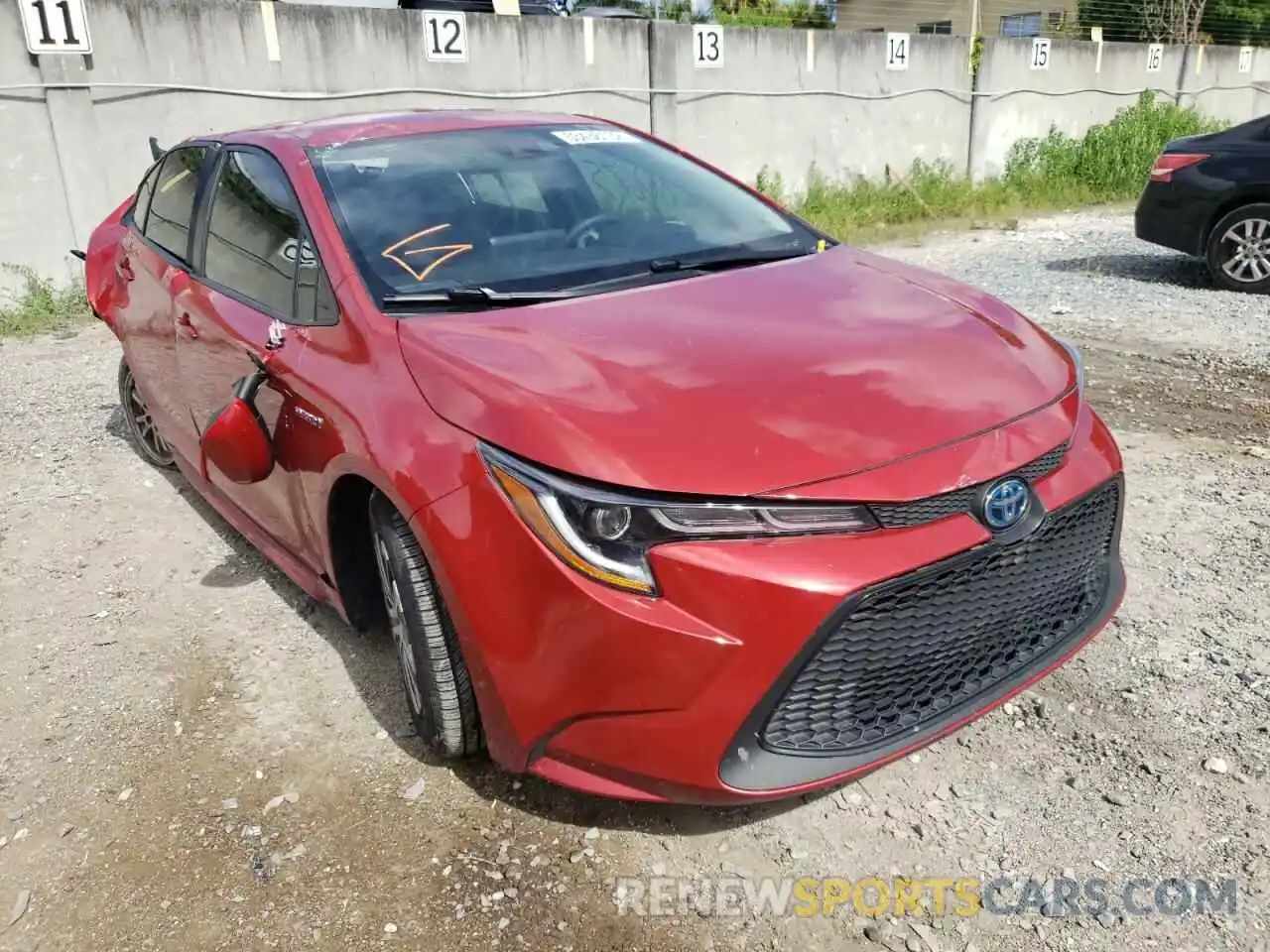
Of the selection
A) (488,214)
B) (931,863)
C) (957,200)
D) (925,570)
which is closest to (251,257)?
(488,214)

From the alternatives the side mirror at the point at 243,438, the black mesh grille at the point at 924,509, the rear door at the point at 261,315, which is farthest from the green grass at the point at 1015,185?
the black mesh grille at the point at 924,509

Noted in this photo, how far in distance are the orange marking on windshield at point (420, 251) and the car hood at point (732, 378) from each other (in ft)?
0.89

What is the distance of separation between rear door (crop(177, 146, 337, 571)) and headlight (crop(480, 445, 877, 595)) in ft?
2.91

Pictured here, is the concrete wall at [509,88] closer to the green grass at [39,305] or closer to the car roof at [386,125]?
the green grass at [39,305]

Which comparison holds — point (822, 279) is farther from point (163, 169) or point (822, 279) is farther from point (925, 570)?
point (163, 169)

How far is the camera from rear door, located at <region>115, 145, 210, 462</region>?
3.77 metres

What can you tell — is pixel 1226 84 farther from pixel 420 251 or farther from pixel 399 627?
pixel 399 627

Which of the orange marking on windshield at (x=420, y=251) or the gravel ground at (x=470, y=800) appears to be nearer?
the gravel ground at (x=470, y=800)

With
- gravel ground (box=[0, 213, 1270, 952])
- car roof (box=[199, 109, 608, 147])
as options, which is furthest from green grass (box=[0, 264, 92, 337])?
car roof (box=[199, 109, 608, 147])

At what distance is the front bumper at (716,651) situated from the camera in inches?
74.7

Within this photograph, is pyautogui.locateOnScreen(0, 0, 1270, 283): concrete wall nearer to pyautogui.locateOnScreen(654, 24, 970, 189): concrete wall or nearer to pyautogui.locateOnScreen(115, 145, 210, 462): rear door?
pyautogui.locateOnScreen(654, 24, 970, 189): concrete wall

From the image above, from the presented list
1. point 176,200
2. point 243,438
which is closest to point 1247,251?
point 176,200

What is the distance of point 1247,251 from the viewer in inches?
289

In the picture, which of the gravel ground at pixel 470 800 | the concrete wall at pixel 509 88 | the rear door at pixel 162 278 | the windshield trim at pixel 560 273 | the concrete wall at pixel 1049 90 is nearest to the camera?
the gravel ground at pixel 470 800
